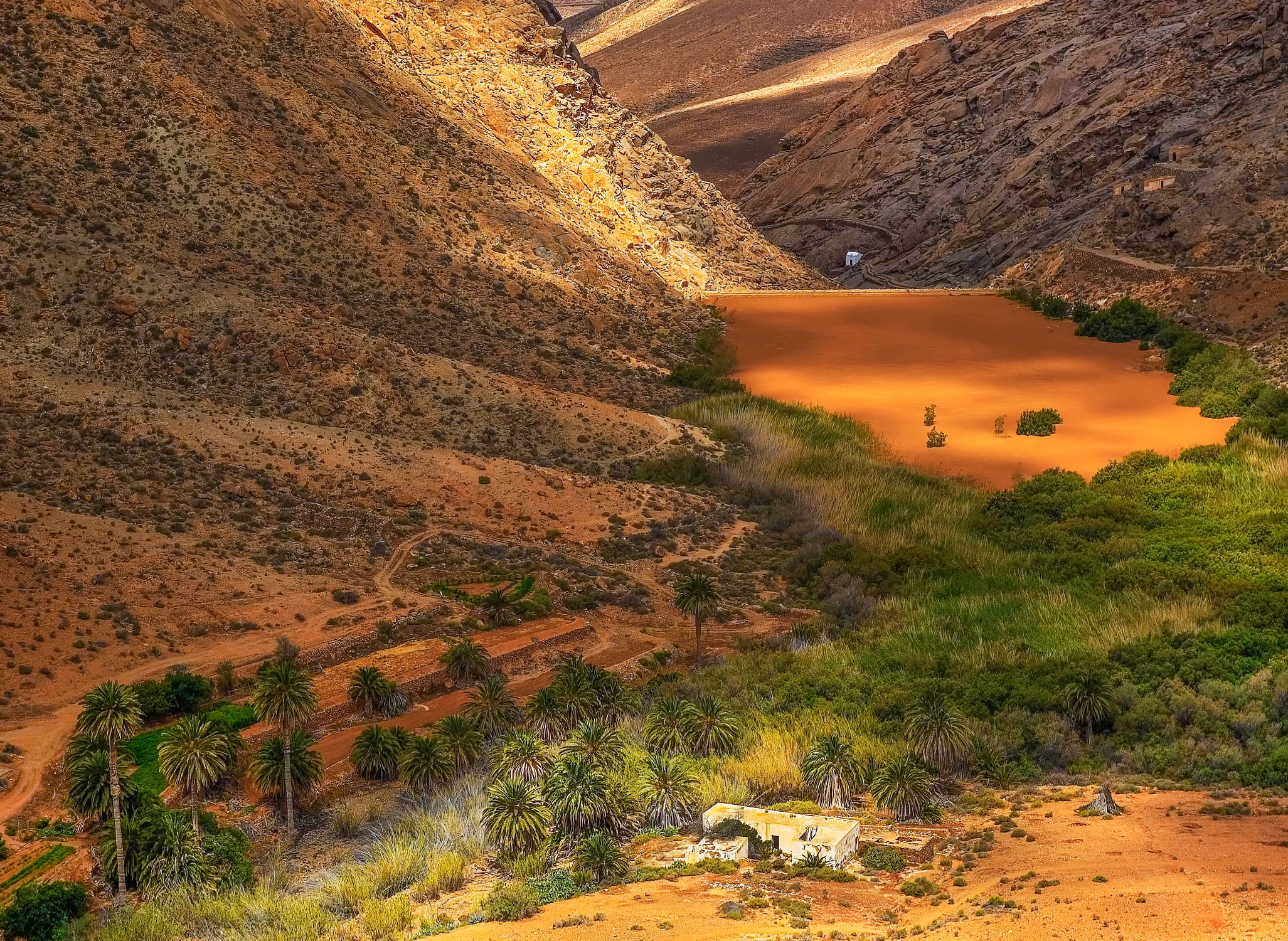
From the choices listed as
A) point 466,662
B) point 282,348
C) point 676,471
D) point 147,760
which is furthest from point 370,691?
point 676,471

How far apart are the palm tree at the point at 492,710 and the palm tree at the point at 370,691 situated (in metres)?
2.04

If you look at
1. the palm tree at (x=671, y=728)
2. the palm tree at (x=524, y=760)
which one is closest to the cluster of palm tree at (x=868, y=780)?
the palm tree at (x=671, y=728)

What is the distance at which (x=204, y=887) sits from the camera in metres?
21.9

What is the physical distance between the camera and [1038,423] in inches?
2128

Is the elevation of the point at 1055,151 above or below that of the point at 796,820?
above

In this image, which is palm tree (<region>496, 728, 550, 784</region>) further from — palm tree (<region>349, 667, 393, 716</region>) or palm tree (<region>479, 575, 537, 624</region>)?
palm tree (<region>479, 575, 537, 624</region>)

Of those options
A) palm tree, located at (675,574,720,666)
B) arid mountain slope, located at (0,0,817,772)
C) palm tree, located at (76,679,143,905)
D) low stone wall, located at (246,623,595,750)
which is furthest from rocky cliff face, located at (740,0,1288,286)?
palm tree, located at (76,679,143,905)

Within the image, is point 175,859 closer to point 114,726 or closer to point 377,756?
point 114,726

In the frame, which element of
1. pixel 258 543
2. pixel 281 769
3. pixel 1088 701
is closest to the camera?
pixel 281 769

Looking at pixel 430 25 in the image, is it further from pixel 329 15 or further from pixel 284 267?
pixel 284 267

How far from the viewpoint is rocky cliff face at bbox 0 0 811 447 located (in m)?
44.3

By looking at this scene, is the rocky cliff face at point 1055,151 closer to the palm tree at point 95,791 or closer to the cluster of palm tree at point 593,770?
the cluster of palm tree at point 593,770

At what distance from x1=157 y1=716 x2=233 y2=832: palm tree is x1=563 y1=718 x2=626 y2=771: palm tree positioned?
20.2ft

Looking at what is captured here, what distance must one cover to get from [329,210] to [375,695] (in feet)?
91.9
